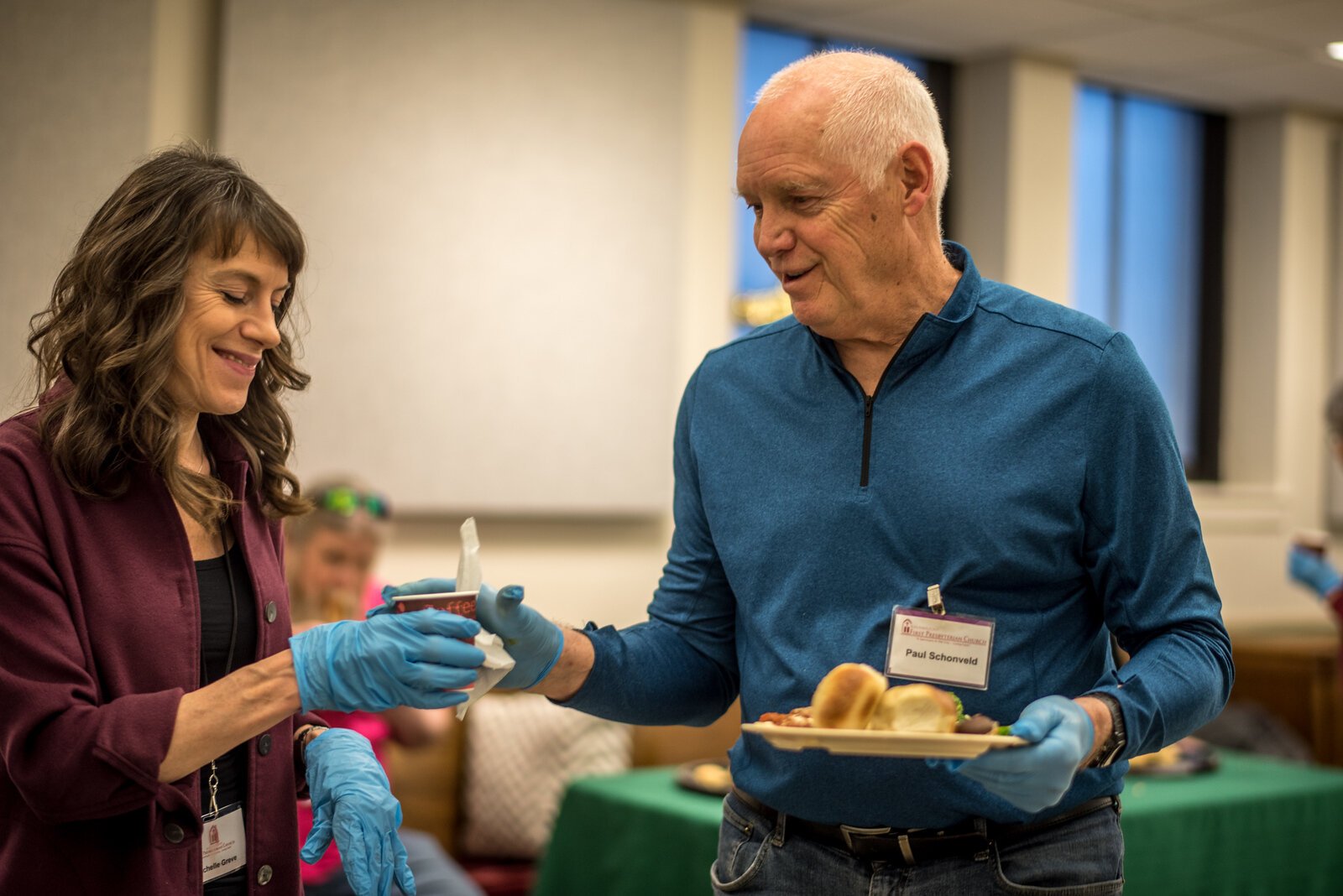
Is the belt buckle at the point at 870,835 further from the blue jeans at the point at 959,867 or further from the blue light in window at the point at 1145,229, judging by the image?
the blue light in window at the point at 1145,229

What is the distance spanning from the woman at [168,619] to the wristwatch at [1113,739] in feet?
2.18

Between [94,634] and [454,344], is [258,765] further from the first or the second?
[454,344]

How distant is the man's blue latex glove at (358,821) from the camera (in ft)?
5.09

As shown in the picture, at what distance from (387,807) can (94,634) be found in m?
0.38

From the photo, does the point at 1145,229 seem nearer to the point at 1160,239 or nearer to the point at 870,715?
the point at 1160,239

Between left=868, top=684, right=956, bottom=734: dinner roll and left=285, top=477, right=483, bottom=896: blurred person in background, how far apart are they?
6.22ft

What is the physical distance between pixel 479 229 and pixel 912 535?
2860 mm

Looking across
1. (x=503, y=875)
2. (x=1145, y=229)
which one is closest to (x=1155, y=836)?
(x=503, y=875)

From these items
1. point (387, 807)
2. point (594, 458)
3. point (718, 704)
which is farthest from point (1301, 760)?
point (387, 807)

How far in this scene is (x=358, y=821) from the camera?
1.55 meters

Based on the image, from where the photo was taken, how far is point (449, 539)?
166 inches

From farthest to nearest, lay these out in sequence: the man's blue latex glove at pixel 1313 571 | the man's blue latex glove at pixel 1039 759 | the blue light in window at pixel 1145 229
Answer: the blue light in window at pixel 1145 229, the man's blue latex glove at pixel 1313 571, the man's blue latex glove at pixel 1039 759

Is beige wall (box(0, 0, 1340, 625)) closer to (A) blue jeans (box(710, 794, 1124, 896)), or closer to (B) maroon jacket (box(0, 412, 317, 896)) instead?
(B) maroon jacket (box(0, 412, 317, 896))

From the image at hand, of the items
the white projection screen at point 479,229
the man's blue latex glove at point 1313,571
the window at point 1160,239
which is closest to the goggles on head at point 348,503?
the white projection screen at point 479,229
